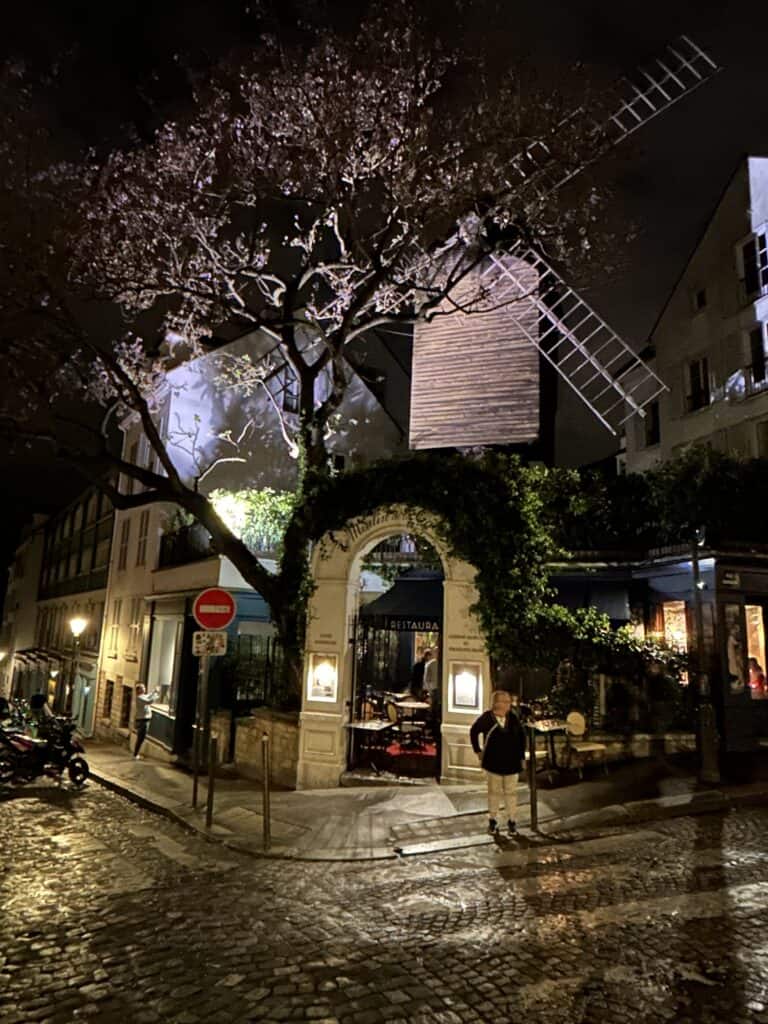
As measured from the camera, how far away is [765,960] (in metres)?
4.76

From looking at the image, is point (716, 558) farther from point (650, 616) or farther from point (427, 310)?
point (427, 310)

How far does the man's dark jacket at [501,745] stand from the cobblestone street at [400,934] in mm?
983


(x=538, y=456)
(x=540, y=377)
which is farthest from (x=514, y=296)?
(x=538, y=456)

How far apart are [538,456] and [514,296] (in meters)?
4.75

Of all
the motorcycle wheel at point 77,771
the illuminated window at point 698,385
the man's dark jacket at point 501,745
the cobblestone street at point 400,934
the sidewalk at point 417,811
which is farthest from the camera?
the illuminated window at point 698,385

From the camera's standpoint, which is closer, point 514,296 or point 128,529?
point 514,296

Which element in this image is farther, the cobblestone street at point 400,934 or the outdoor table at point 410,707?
the outdoor table at point 410,707

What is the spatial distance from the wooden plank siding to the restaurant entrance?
429 cm

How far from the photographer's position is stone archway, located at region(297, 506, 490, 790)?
11.0m

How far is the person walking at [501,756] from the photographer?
27.4 ft

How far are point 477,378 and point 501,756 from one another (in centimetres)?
1205

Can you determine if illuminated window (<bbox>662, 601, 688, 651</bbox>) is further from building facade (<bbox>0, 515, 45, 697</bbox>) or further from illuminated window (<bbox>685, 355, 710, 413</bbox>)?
building facade (<bbox>0, 515, 45, 697</bbox>)


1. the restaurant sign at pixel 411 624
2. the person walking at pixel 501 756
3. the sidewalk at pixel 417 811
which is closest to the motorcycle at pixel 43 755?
the sidewalk at pixel 417 811

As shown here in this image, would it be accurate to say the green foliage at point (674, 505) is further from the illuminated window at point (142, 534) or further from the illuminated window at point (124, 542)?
the illuminated window at point (124, 542)
